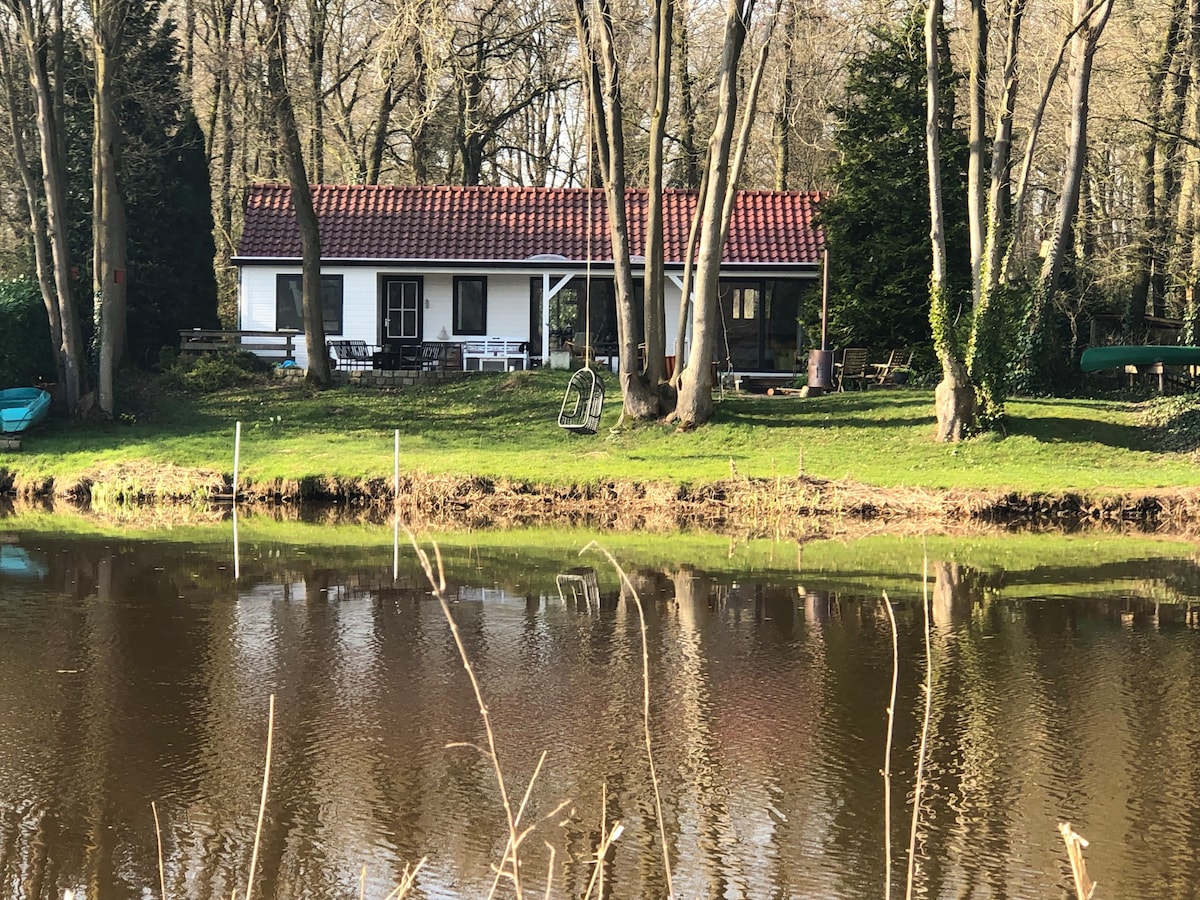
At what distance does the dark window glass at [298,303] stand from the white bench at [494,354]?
10.7 ft

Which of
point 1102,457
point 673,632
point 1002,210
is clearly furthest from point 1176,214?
point 673,632

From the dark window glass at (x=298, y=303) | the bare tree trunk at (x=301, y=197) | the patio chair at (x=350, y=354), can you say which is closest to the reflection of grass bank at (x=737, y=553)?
the bare tree trunk at (x=301, y=197)

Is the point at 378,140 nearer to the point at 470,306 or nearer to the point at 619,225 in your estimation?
the point at 470,306

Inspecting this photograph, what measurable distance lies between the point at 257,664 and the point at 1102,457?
15.7 m

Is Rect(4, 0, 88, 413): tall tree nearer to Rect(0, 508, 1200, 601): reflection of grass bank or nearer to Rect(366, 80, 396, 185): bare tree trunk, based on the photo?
Rect(0, 508, 1200, 601): reflection of grass bank

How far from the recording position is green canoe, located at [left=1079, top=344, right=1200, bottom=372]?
85.1ft

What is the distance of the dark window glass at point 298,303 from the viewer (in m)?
33.2

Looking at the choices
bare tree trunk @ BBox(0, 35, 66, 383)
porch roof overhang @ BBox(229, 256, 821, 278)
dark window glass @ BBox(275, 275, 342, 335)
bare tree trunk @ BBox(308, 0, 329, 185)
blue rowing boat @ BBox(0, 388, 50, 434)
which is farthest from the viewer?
dark window glass @ BBox(275, 275, 342, 335)

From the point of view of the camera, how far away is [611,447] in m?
23.9

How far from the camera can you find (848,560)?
1661cm

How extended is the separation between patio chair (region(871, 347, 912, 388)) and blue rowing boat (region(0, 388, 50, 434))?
636 inches

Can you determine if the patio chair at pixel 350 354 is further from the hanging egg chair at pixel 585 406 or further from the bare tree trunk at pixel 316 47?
the hanging egg chair at pixel 585 406

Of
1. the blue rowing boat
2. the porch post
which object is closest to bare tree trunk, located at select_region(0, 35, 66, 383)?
the blue rowing boat

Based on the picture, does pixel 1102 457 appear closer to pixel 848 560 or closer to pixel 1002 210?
pixel 1002 210
